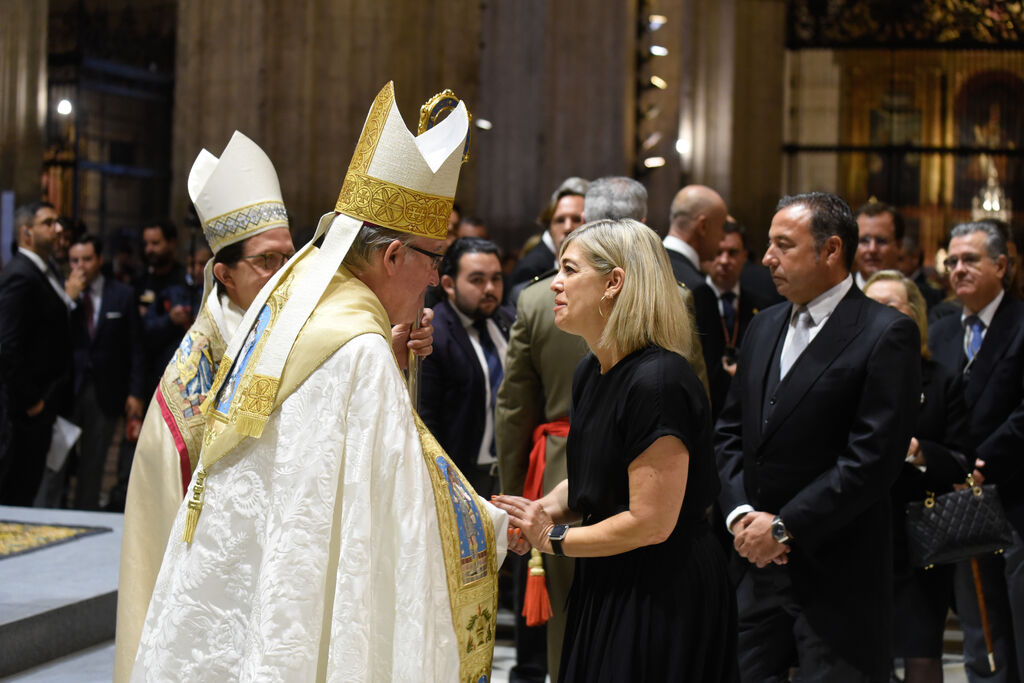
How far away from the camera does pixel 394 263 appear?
262 centimetres

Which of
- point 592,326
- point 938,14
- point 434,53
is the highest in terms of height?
point 938,14

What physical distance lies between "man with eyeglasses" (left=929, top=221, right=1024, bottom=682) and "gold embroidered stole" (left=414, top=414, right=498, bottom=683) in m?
2.73

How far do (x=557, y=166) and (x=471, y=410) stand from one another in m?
4.58

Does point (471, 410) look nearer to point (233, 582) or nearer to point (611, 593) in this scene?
point (611, 593)

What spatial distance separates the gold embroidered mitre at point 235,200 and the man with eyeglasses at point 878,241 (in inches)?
136

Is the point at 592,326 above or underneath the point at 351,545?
above

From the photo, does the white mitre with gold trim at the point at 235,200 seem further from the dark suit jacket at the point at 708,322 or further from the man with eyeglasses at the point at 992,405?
the man with eyeglasses at the point at 992,405

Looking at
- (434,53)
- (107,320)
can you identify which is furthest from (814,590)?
(434,53)

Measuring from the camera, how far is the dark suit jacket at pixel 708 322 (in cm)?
503

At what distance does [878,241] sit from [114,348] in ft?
14.9

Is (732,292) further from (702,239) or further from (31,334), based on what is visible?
(31,334)

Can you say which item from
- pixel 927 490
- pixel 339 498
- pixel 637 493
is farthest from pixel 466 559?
pixel 927 490

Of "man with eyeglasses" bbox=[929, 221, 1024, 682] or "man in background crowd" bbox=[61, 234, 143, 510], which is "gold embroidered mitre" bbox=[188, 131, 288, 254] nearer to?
"man with eyeglasses" bbox=[929, 221, 1024, 682]

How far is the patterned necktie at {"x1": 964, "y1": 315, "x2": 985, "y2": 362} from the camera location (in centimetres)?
513
